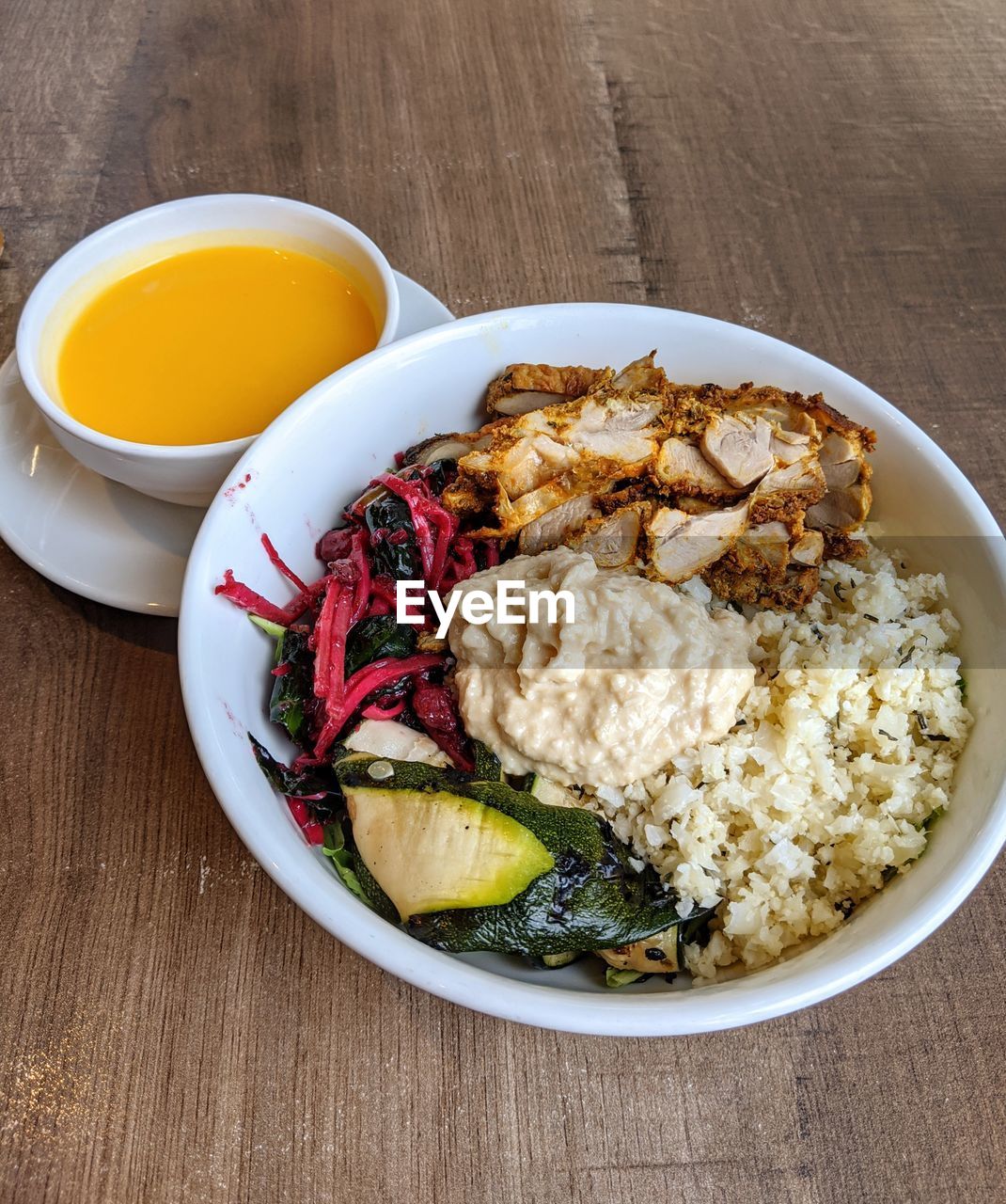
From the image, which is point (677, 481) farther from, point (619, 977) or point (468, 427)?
point (619, 977)

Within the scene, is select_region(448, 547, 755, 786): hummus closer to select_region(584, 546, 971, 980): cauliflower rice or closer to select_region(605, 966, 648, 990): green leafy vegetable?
select_region(584, 546, 971, 980): cauliflower rice

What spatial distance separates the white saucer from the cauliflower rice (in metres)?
1.07

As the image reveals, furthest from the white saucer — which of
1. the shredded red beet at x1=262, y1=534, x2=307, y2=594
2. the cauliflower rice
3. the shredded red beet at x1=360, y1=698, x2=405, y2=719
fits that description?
the cauliflower rice

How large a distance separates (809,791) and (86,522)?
1.62 metres

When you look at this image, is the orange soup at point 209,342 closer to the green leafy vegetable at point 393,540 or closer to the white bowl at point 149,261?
the white bowl at point 149,261

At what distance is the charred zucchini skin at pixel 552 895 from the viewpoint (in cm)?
150

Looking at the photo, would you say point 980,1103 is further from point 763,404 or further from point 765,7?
point 765,7

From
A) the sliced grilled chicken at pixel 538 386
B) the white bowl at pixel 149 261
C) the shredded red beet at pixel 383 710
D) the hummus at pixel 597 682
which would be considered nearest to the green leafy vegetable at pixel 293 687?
the shredded red beet at pixel 383 710

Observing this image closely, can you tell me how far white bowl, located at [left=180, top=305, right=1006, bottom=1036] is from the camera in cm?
141

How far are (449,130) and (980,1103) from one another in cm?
297

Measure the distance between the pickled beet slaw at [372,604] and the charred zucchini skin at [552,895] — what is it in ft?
0.38

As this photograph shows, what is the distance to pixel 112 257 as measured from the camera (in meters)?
2.28

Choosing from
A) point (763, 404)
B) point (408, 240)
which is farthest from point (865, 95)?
point (763, 404)

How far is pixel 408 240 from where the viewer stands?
286 cm
